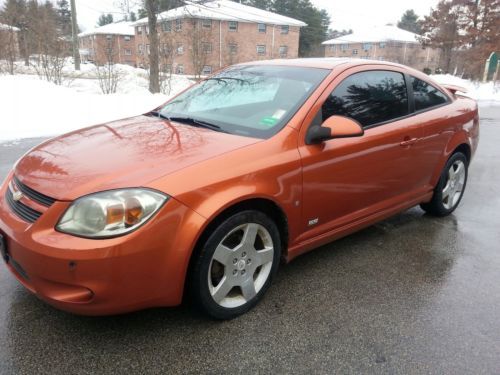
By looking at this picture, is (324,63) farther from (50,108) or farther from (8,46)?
(8,46)

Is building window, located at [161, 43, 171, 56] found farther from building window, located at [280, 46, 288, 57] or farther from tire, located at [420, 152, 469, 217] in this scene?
building window, located at [280, 46, 288, 57]

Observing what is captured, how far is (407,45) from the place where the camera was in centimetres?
5625

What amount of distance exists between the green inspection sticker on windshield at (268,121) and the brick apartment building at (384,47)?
176 ft

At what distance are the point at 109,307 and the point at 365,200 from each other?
7.02 feet

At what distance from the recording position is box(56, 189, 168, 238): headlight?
2170mm

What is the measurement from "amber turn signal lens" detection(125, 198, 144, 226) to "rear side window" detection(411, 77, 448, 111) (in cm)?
283

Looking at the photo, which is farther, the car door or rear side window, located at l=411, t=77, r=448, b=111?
rear side window, located at l=411, t=77, r=448, b=111

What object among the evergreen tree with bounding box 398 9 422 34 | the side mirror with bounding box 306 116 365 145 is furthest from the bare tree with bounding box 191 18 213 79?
the evergreen tree with bounding box 398 9 422 34

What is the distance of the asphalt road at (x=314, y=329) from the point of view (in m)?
2.34

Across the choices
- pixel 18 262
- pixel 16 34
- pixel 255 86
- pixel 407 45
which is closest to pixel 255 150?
pixel 255 86

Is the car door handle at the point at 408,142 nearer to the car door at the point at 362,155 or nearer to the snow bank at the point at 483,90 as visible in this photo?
the car door at the point at 362,155

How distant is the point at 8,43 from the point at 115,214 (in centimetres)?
1694

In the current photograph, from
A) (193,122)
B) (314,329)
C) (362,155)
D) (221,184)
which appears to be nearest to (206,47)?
(193,122)

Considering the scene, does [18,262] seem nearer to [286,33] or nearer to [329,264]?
[329,264]
